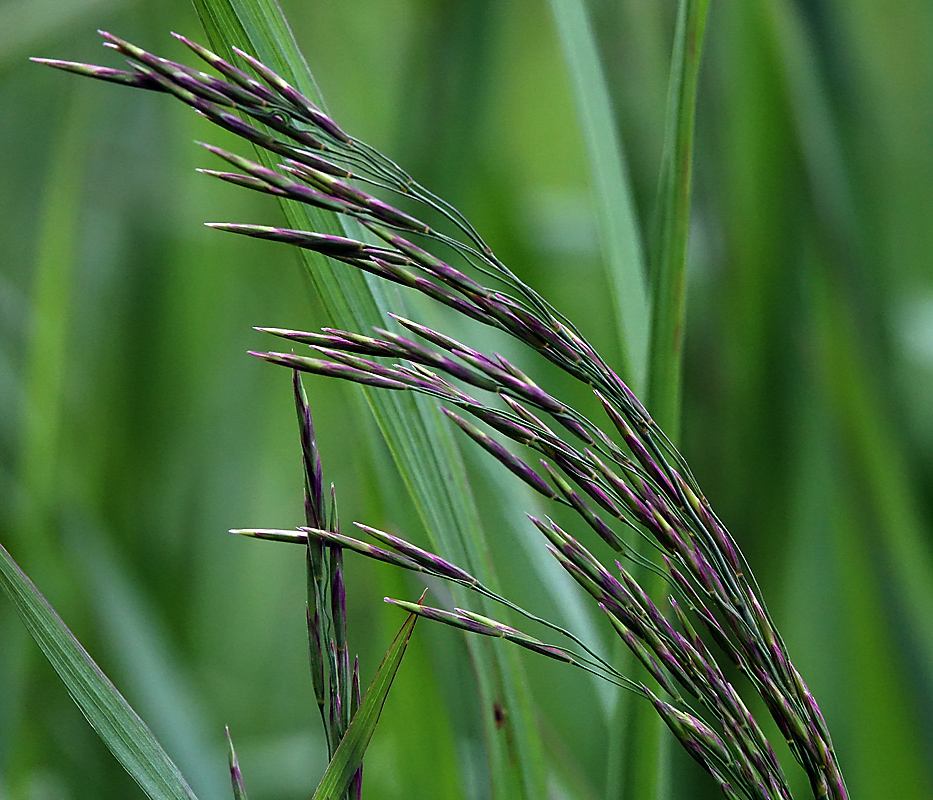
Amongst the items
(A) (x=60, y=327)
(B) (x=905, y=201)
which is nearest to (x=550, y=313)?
(A) (x=60, y=327)

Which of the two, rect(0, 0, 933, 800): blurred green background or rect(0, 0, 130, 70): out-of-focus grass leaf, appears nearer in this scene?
rect(0, 0, 933, 800): blurred green background

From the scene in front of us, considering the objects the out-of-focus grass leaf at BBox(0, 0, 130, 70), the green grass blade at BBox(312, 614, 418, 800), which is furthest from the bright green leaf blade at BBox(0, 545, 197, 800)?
the out-of-focus grass leaf at BBox(0, 0, 130, 70)

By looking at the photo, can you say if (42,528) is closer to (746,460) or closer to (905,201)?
(746,460)

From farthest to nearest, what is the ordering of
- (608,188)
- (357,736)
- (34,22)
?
1. (34,22)
2. (608,188)
3. (357,736)

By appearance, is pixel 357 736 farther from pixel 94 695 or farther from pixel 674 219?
pixel 674 219

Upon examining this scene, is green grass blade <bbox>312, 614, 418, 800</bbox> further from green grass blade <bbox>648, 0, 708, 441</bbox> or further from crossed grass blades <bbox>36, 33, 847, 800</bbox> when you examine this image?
green grass blade <bbox>648, 0, 708, 441</bbox>

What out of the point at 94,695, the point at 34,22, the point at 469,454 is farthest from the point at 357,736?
the point at 34,22
